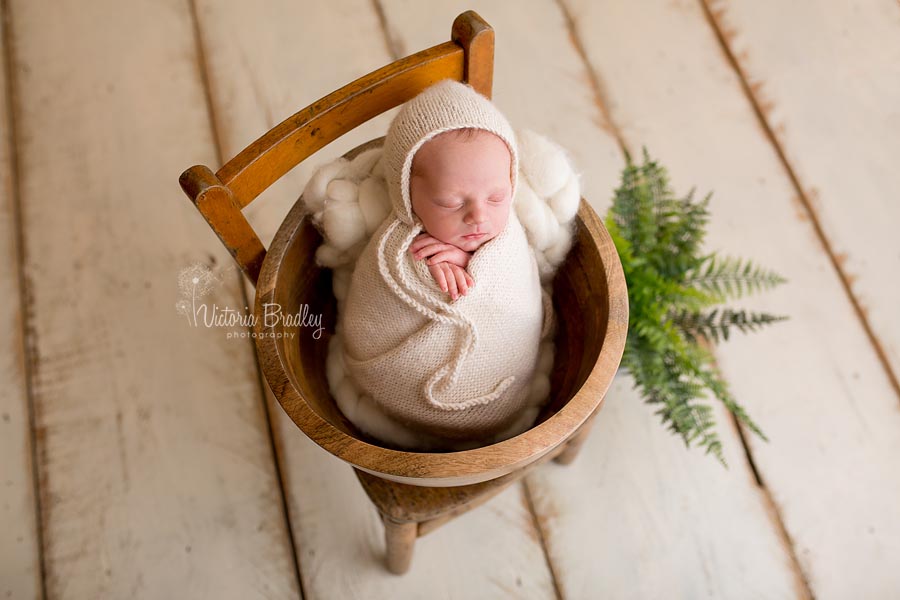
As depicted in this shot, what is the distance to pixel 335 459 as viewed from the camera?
1.22 meters

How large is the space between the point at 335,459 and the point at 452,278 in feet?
1.76

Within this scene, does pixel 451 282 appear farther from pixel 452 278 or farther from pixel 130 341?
pixel 130 341

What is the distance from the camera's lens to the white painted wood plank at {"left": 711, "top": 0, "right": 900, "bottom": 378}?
1.38 metres

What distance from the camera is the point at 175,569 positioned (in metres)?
1.15

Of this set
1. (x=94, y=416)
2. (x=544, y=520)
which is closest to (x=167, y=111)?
(x=94, y=416)

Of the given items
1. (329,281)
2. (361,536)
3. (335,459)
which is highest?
(329,281)

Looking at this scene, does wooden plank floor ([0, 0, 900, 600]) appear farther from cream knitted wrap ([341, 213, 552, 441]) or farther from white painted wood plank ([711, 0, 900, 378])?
cream knitted wrap ([341, 213, 552, 441])

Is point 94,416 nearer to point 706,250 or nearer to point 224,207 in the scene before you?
point 224,207

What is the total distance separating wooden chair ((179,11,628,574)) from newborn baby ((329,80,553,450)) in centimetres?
6

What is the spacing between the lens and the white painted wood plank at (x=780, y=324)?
1.19 metres

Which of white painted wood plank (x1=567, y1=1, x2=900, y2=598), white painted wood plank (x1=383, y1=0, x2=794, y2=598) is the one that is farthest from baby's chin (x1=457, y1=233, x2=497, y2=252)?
white painted wood plank (x1=567, y1=1, x2=900, y2=598)

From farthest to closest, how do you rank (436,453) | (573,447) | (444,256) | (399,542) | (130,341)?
(130,341) < (573,447) < (399,542) < (444,256) < (436,453)

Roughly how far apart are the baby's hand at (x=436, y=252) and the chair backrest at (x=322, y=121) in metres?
0.18

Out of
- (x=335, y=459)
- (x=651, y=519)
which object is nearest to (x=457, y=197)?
(x=335, y=459)
